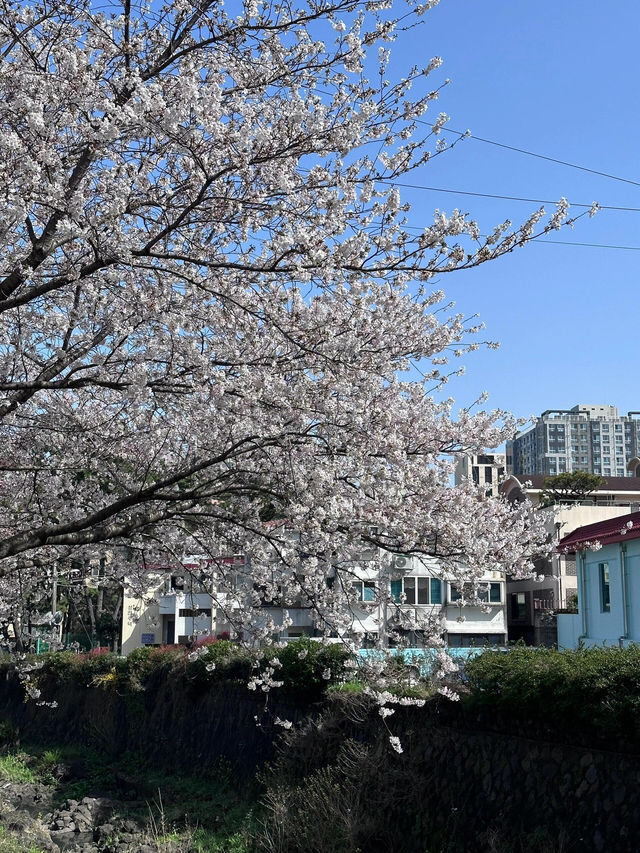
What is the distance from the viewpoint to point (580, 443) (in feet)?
488

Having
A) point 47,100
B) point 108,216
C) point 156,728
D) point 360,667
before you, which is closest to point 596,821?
point 360,667

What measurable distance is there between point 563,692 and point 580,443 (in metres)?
145

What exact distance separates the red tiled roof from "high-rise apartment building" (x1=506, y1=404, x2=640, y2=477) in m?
123

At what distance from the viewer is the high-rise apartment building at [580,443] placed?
14588 cm

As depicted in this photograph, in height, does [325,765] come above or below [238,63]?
below

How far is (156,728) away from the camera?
73.8 feet

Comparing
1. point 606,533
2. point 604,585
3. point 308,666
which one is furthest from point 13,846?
point 604,585

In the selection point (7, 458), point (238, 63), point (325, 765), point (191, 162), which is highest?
point (238, 63)

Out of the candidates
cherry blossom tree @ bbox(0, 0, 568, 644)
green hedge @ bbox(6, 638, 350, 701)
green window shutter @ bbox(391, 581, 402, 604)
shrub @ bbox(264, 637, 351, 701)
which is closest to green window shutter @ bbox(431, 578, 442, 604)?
green window shutter @ bbox(391, 581, 402, 604)

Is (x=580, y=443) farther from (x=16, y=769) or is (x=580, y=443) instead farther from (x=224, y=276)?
(x=224, y=276)

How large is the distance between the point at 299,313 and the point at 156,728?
18.6 meters

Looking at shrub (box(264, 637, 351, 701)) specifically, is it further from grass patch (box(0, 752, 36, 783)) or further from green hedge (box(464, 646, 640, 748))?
grass patch (box(0, 752, 36, 783))

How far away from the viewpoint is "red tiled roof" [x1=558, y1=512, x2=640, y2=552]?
62.3 ft

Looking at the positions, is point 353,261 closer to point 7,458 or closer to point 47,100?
point 47,100
